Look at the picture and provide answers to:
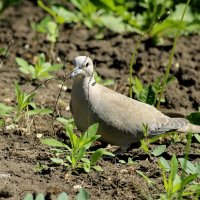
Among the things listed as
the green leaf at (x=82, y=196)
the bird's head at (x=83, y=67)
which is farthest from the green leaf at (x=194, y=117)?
the green leaf at (x=82, y=196)

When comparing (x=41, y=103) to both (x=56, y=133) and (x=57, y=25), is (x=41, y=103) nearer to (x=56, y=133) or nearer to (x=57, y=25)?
(x=56, y=133)

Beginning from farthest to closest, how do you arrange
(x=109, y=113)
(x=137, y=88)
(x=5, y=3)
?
(x=5, y=3) → (x=137, y=88) → (x=109, y=113)

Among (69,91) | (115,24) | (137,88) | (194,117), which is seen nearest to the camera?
(194,117)

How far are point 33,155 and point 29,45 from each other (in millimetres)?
2677

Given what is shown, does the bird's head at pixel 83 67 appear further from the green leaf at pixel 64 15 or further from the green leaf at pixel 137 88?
the green leaf at pixel 64 15

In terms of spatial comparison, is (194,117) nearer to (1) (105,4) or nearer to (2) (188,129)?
(2) (188,129)

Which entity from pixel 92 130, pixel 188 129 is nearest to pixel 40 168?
pixel 92 130

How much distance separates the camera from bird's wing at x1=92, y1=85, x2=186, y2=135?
5.00 metres

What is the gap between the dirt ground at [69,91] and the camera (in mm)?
4402

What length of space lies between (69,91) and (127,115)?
1451 mm

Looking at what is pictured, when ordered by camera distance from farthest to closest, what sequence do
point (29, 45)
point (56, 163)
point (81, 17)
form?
point (81, 17) → point (29, 45) → point (56, 163)

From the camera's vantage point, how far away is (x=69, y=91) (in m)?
6.42

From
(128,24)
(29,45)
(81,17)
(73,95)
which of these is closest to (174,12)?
(128,24)

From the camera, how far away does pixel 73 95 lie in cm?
504
